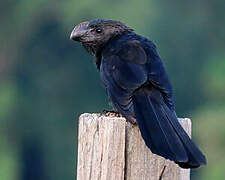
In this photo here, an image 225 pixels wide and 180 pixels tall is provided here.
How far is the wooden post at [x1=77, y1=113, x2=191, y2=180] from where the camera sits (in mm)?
4172

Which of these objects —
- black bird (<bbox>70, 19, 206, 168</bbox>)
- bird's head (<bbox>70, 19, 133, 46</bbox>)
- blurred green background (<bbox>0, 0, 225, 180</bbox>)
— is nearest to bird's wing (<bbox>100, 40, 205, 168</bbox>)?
black bird (<bbox>70, 19, 206, 168</bbox>)

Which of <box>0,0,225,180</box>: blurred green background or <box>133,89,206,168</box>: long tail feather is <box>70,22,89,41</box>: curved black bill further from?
<box>0,0,225,180</box>: blurred green background

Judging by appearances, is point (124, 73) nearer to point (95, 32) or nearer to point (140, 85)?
point (140, 85)

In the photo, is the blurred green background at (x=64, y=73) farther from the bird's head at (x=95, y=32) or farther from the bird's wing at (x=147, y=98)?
the bird's wing at (x=147, y=98)

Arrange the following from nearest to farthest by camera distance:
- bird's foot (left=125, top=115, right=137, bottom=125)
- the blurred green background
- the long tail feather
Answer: the long tail feather, bird's foot (left=125, top=115, right=137, bottom=125), the blurred green background

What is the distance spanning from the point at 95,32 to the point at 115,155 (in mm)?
1904

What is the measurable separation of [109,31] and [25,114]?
21.8 m

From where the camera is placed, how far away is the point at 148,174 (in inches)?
165

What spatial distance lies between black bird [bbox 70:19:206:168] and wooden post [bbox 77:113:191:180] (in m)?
0.08

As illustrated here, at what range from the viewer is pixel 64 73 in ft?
90.6

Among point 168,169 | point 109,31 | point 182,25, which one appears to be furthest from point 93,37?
point 182,25

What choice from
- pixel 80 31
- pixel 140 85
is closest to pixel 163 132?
pixel 140 85

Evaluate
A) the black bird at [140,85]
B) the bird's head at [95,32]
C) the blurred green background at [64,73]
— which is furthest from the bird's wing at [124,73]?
the blurred green background at [64,73]

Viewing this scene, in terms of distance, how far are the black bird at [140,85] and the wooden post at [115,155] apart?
0.25ft
